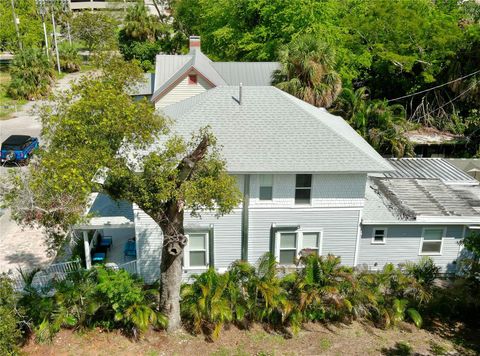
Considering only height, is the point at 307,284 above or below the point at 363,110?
below

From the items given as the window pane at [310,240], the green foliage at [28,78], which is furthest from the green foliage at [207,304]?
the green foliage at [28,78]

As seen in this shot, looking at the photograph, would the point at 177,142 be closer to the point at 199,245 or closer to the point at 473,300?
the point at 199,245

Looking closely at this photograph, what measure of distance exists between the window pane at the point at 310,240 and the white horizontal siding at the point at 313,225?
11.4 inches

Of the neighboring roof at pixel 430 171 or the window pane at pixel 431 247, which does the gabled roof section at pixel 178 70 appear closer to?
the neighboring roof at pixel 430 171

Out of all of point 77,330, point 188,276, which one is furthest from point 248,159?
point 77,330

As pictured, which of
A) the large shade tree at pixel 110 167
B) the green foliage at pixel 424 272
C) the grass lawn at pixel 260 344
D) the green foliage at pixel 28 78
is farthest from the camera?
the green foliage at pixel 28 78

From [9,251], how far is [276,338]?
12.4 m

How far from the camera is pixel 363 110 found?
2922cm

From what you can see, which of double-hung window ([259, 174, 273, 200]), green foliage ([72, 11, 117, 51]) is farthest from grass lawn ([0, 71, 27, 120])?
double-hung window ([259, 174, 273, 200])

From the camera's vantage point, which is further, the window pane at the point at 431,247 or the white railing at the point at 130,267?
the window pane at the point at 431,247

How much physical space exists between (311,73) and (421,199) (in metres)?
11.6

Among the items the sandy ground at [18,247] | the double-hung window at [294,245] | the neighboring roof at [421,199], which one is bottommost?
the sandy ground at [18,247]

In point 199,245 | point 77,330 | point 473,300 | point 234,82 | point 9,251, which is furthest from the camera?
point 234,82

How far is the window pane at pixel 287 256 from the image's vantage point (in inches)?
722
